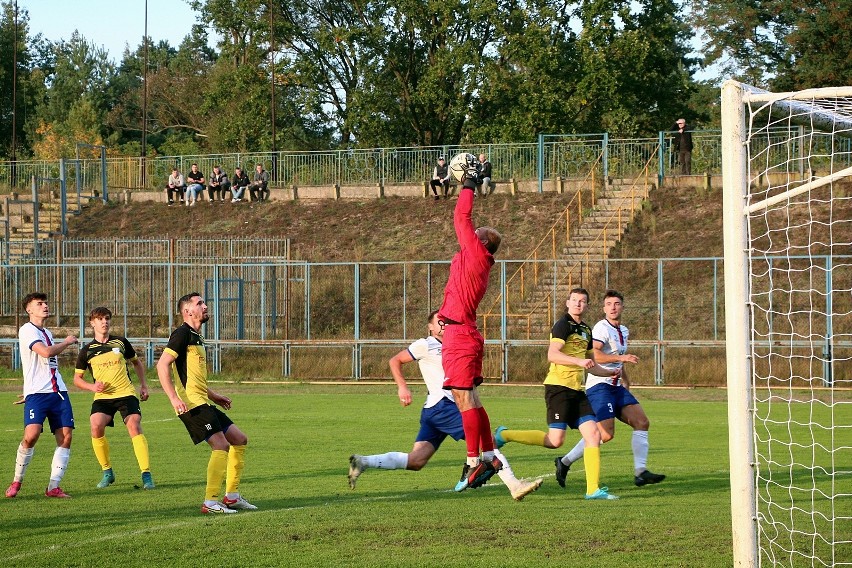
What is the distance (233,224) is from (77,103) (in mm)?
35580

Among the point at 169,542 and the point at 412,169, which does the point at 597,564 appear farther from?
the point at 412,169

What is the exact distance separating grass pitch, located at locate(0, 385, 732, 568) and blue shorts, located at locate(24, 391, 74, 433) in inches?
25.5

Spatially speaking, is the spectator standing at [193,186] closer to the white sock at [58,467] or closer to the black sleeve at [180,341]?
the white sock at [58,467]

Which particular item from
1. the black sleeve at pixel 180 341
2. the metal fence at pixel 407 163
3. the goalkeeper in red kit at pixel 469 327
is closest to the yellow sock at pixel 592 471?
the goalkeeper in red kit at pixel 469 327

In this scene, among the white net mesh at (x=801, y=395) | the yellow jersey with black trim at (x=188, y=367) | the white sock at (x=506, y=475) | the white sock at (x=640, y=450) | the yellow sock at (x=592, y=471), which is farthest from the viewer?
the white sock at (x=640, y=450)

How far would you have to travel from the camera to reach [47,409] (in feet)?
35.8

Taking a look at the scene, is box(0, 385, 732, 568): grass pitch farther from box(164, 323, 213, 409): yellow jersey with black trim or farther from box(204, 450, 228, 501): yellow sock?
box(164, 323, 213, 409): yellow jersey with black trim

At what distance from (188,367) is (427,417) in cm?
213

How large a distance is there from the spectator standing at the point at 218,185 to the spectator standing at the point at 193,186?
0.36 meters

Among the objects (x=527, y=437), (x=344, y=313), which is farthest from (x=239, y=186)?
(x=527, y=437)

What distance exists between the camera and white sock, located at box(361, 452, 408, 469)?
9789 mm

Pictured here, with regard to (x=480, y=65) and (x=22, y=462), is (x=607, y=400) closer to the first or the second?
(x=22, y=462)

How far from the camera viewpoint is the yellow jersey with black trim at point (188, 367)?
31.4ft

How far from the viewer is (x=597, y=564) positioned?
7195 mm
